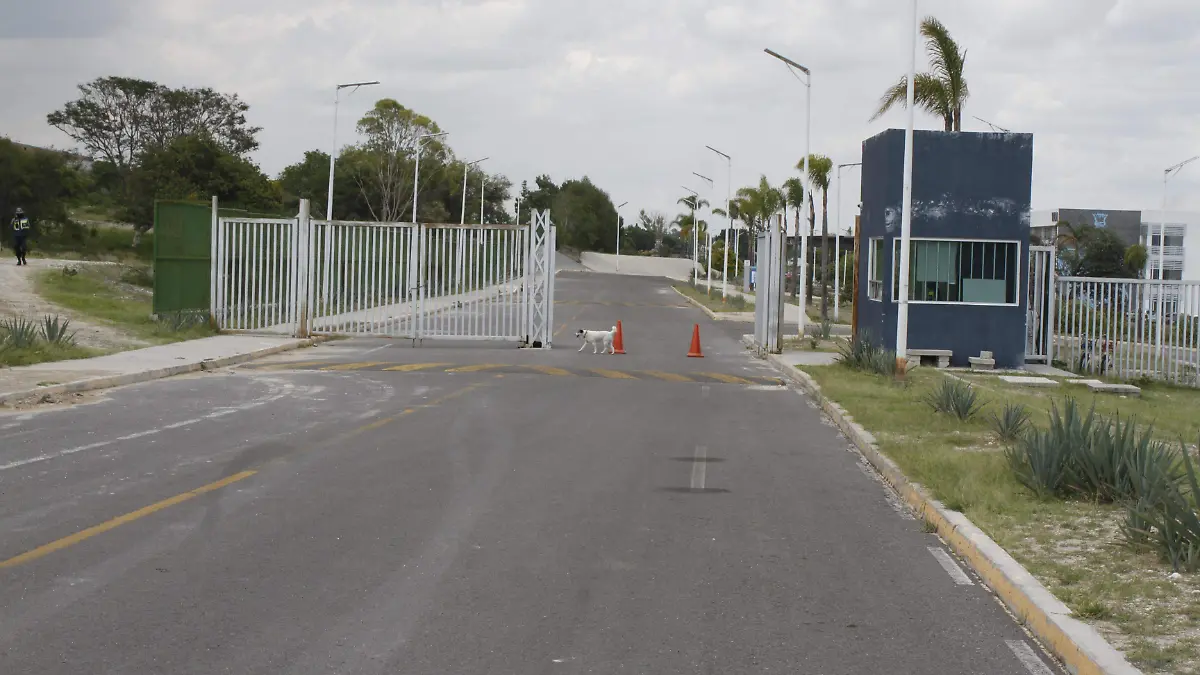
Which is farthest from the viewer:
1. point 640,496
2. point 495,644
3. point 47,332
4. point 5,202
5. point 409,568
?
point 5,202

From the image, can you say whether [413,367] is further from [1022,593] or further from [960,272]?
[1022,593]

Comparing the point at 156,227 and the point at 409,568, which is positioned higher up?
the point at 156,227

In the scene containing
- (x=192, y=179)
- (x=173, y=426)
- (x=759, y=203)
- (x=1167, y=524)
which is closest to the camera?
(x=1167, y=524)

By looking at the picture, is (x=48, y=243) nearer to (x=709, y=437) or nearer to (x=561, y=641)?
(x=709, y=437)

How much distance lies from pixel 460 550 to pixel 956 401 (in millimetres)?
8765

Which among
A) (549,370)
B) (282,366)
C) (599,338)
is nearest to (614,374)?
(549,370)

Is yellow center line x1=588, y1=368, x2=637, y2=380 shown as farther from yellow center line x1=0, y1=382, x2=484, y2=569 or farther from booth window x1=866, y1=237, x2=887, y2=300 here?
yellow center line x1=0, y1=382, x2=484, y2=569

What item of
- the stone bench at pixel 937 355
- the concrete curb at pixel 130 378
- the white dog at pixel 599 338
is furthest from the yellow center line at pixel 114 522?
the stone bench at pixel 937 355

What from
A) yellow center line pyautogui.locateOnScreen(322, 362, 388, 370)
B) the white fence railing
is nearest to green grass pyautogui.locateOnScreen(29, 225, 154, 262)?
yellow center line pyautogui.locateOnScreen(322, 362, 388, 370)

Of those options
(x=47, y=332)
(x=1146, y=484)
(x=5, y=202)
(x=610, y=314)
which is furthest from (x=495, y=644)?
(x=5, y=202)

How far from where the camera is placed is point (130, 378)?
62.1ft

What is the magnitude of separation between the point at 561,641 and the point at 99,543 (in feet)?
11.7

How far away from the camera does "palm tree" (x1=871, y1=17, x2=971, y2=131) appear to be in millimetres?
31797

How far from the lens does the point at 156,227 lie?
1061 inches
